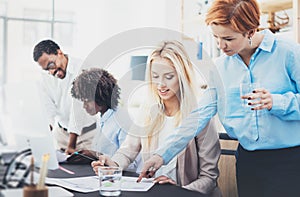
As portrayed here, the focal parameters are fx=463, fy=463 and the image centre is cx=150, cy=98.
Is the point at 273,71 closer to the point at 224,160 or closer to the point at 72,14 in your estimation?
the point at 224,160

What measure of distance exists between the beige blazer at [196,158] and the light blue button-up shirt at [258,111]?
39 mm

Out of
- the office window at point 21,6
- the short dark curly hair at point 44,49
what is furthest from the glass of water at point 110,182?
the office window at point 21,6

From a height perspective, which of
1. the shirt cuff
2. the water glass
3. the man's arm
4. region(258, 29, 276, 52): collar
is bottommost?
the man's arm

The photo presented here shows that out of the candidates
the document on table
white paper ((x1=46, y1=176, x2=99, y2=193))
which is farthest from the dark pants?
white paper ((x1=46, y1=176, x2=99, y2=193))

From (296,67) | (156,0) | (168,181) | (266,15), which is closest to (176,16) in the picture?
(156,0)

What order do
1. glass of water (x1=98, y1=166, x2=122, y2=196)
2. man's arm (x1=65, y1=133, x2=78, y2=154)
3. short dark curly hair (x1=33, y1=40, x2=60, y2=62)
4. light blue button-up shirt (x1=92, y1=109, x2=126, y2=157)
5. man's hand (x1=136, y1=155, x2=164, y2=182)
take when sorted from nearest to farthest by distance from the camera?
glass of water (x1=98, y1=166, x2=122, y2=196)
man's hand (x1=136, y1=155, x2=164, y2=182)
light blue button-up shirt (x1=92, y1=109, x2=126, y2=157)
man's arm (x1=65, y1=133, x2=78, y2=154)
short dark curly hair (x1=33, y1=40, x2=60, y2=62)

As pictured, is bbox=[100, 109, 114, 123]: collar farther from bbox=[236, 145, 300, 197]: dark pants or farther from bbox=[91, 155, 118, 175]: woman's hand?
bbox=[236, 145, 300, 197]: dark pants

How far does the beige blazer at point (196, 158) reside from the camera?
1724 millimetres

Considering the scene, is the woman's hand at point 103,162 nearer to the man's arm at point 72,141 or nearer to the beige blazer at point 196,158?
the beige blazer at point 196,158

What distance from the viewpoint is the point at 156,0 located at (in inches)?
169

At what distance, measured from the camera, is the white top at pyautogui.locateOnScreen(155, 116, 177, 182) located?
67.7 inches

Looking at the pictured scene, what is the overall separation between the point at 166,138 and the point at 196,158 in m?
0.14

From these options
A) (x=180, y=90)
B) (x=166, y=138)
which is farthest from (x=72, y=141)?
(x=180, y=90)

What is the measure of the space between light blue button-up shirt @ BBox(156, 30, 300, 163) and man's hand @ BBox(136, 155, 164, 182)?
3 centimetres
